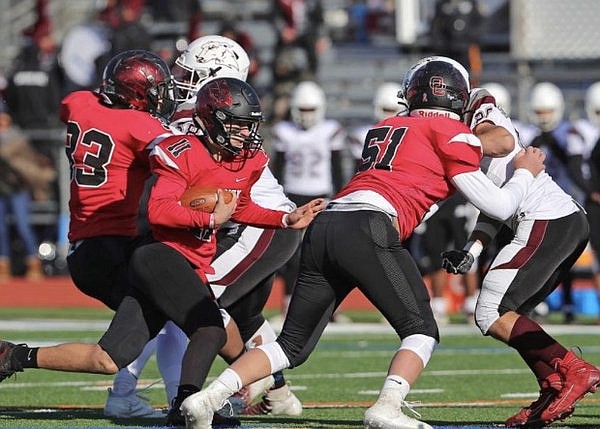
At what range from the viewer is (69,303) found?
15.8 meters

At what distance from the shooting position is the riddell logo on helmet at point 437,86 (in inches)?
233

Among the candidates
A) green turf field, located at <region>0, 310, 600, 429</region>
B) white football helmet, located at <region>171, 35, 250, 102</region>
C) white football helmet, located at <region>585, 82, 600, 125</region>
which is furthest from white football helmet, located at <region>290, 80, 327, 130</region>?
white football helmet, located at <region>171, 35, 250, 102</region>

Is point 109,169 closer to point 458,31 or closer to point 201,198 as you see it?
point 201,198

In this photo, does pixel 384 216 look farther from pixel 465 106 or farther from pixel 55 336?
pixel 55 336

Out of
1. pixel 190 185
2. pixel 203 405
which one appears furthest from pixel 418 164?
pixel 203 405

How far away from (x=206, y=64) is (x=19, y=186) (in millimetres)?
10220

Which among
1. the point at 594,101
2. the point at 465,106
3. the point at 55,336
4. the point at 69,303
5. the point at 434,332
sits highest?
the point at 465,106

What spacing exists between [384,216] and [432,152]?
1.10ft

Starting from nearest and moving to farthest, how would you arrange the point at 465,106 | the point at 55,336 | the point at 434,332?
the point at 434,332 → the point at 465,106 → the point at 55,336

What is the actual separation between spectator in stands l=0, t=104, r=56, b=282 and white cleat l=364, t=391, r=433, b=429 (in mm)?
11914

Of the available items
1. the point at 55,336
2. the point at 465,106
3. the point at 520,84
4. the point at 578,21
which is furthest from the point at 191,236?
the point at 578,21

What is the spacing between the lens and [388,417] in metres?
5.33

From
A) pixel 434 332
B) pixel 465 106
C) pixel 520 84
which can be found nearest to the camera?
pixel 434 332

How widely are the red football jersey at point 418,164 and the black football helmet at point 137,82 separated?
1.22 metres
